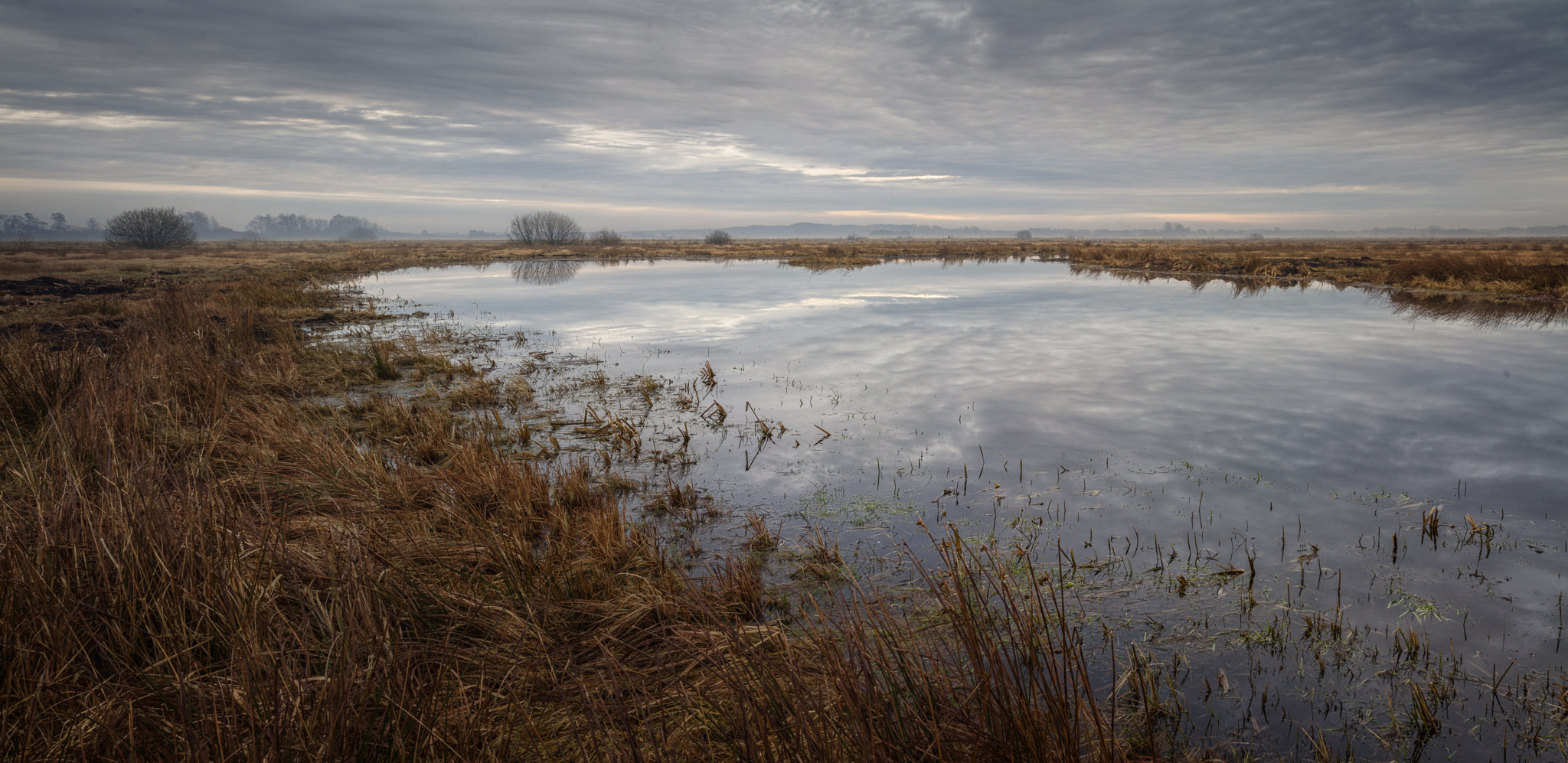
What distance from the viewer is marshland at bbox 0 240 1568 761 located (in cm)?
275

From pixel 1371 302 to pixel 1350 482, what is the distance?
22.8m

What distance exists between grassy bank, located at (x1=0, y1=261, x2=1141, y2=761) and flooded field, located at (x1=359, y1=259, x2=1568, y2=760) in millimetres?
828

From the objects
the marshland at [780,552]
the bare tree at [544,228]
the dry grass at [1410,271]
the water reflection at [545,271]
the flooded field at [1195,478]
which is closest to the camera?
the marshland at [780,552]

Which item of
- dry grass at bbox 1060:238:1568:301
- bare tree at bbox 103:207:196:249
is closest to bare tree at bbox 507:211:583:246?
bare tree at bbox 103:207:196:249

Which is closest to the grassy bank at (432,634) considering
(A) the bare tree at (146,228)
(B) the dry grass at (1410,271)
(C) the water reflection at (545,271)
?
(C) the water reflection at (545,271)

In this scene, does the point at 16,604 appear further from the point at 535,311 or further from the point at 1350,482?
the point at 535,311

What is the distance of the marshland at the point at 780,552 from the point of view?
9.03 feet

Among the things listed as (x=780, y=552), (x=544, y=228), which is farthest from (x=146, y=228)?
(x=780, y=552)

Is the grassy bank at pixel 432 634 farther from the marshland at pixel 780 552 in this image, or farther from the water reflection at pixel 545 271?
the water reflection at pixel 545 271

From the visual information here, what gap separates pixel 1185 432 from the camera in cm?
922

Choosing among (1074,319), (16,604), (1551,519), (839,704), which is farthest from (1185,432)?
(1074,319)

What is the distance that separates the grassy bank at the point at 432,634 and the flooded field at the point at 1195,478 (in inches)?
32.6

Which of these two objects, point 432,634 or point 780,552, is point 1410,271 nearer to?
point 780,552

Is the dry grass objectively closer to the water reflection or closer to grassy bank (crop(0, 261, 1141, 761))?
grassy bank (crop(0, 261, 1141, 761))
